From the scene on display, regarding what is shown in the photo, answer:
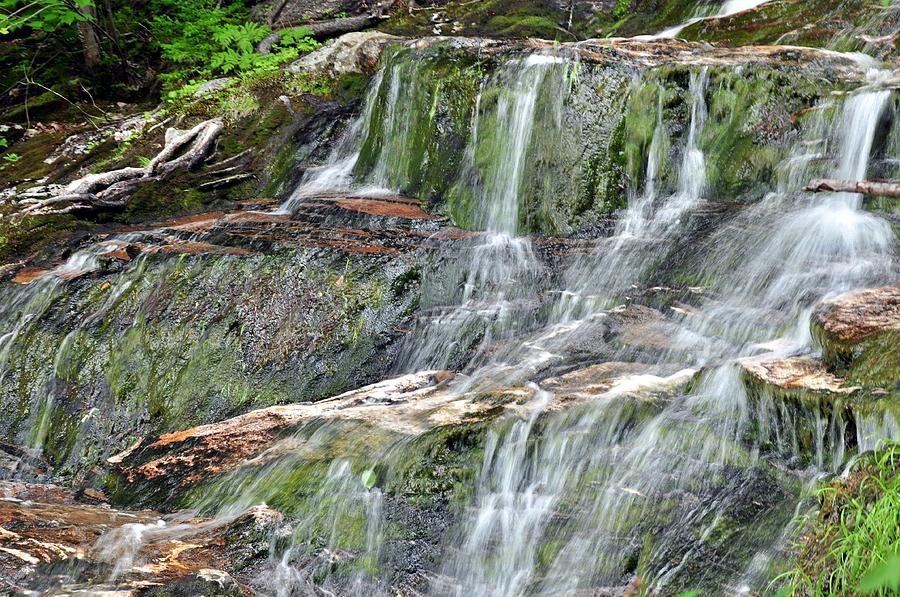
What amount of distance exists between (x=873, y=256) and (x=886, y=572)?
4.67 m

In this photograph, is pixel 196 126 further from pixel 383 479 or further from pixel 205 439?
pixel 383 479

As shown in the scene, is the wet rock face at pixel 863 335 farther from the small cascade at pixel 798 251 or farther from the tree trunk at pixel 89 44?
the tree trunk at pixel 89 44

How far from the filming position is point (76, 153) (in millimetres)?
9148

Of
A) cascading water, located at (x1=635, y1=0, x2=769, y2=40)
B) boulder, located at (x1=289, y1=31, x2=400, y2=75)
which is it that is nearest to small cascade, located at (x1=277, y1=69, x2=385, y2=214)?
boulder, located at (x1=289, y1=31, x2=400, y2=75)

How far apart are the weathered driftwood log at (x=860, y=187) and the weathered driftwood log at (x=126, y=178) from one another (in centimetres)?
676

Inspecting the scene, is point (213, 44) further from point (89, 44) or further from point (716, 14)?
point (716, 14)

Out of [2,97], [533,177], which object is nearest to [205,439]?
[533,177]

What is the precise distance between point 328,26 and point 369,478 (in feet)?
28.3

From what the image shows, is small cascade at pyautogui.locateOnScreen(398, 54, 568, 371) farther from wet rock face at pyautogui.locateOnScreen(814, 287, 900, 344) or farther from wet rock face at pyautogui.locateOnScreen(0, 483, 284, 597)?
wet rock face at pyautogui.locateOnScreen(814, 287, 900, 344)

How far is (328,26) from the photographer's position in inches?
426

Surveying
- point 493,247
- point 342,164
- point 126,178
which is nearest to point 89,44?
point 126,178

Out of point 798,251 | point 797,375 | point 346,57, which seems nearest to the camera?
point 797,375

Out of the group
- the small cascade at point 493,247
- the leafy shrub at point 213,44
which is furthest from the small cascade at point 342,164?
the leafy shrub at point 213,44

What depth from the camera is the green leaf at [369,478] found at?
4059 millimetres
